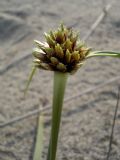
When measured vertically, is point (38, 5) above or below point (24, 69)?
above

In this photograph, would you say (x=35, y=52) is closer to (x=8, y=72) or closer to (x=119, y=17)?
(x=8, y=72)

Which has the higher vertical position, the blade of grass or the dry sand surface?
the dry sand surface

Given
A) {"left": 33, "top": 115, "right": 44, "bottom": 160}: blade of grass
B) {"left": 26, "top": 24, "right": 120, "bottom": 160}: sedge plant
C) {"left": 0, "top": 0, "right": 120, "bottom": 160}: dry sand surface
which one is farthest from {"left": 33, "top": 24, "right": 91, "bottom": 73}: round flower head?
{"left": 0, "top": 0, "right": 120, "bottom": 160}: dry sand surface

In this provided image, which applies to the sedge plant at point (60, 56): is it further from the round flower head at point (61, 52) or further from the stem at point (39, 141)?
the stem at point (39, 141)

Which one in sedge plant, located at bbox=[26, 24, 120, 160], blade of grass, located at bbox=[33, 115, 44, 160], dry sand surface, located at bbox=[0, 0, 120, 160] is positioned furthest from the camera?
dry sand surface, located at bbox=[0, 0, 120, 160]

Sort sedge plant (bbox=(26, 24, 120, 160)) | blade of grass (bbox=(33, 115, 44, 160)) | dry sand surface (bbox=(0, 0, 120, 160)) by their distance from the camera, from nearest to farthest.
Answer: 1. sedge plant (bbox=(26, 24, 120, 160))
2. blade of grass (bbox=(33, 115, 44, 160))
3. dry sand surface (bbox=(0, 0, 120, 160))

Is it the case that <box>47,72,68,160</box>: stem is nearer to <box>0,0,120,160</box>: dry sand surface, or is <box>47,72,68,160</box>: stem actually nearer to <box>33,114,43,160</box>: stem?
<box>33,114,43,160</box>: stem

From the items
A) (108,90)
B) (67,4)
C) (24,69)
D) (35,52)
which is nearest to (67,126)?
(108,90)
